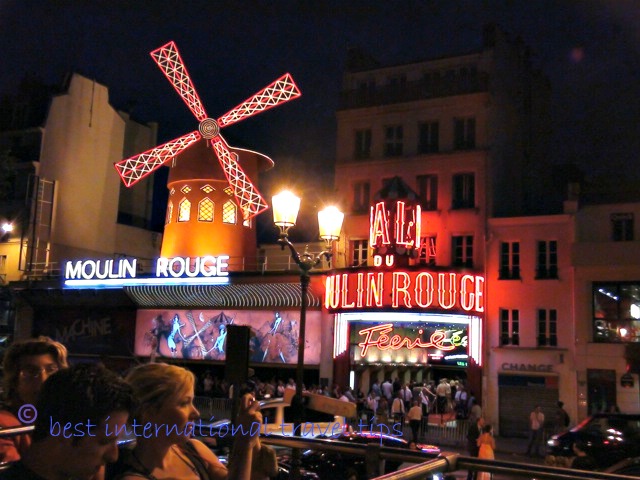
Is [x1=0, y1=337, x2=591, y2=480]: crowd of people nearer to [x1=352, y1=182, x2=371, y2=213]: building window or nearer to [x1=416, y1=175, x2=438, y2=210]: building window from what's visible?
[x1=416, y1=175, x2=438, y2=210]: building window

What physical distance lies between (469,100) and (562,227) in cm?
556

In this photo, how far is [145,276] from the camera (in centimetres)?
2722

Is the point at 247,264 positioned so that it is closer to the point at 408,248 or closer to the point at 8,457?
the point at 408,248

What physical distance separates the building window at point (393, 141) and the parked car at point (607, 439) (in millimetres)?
15012

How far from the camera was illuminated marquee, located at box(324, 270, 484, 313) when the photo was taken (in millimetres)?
21688

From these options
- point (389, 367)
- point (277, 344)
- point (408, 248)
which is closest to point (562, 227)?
point (408, 248)

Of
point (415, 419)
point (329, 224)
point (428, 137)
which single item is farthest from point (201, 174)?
point (329, 224)

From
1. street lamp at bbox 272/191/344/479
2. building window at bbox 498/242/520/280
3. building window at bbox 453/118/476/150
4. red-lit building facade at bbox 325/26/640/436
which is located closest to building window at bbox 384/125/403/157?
red-lit building facade at bbox 325/26/640/436

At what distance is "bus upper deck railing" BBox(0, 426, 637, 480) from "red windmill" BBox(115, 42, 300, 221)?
2296 centimetres

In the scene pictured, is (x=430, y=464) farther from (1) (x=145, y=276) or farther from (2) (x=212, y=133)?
(1) (x=145, y=276)

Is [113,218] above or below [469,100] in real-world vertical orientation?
below

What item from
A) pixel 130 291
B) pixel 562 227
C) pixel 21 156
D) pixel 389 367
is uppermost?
pixel 21 156

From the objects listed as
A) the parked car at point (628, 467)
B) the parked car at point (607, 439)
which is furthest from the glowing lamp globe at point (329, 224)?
the parked car at point (628, 467)

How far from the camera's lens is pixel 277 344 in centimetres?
2559
